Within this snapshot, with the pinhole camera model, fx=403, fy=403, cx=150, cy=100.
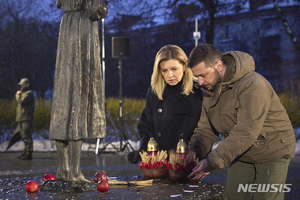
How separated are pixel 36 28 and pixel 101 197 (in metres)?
15.5

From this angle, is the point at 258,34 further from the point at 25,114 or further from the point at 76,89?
the point at 76,89

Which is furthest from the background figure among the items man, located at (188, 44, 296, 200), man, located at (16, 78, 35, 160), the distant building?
the distant building

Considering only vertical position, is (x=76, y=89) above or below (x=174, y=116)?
above

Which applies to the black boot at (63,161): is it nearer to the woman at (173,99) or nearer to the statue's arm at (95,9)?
the woman at (173,99)

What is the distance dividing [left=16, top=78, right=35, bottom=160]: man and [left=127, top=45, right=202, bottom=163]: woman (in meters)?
7.61

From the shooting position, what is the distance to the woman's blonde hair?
3.24 metres

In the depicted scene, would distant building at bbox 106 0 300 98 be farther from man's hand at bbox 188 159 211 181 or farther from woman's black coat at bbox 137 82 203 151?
man's hand at bbox 188 159 211 181

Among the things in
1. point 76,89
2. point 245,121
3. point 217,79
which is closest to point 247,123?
point 245,121

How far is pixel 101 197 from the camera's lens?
272 centimetres

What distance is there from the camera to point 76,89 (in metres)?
3.26

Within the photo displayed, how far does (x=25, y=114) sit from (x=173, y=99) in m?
7.77

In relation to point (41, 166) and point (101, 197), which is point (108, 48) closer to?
point (41, 166)

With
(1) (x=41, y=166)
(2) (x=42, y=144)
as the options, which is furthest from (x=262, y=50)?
(1) (x=41, y=166)

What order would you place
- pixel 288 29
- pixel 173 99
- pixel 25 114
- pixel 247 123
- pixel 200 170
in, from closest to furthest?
pixel 247 123 → pixel 200 170 → pixel 173 99 → pixel 25 114 → pixel 288 29
